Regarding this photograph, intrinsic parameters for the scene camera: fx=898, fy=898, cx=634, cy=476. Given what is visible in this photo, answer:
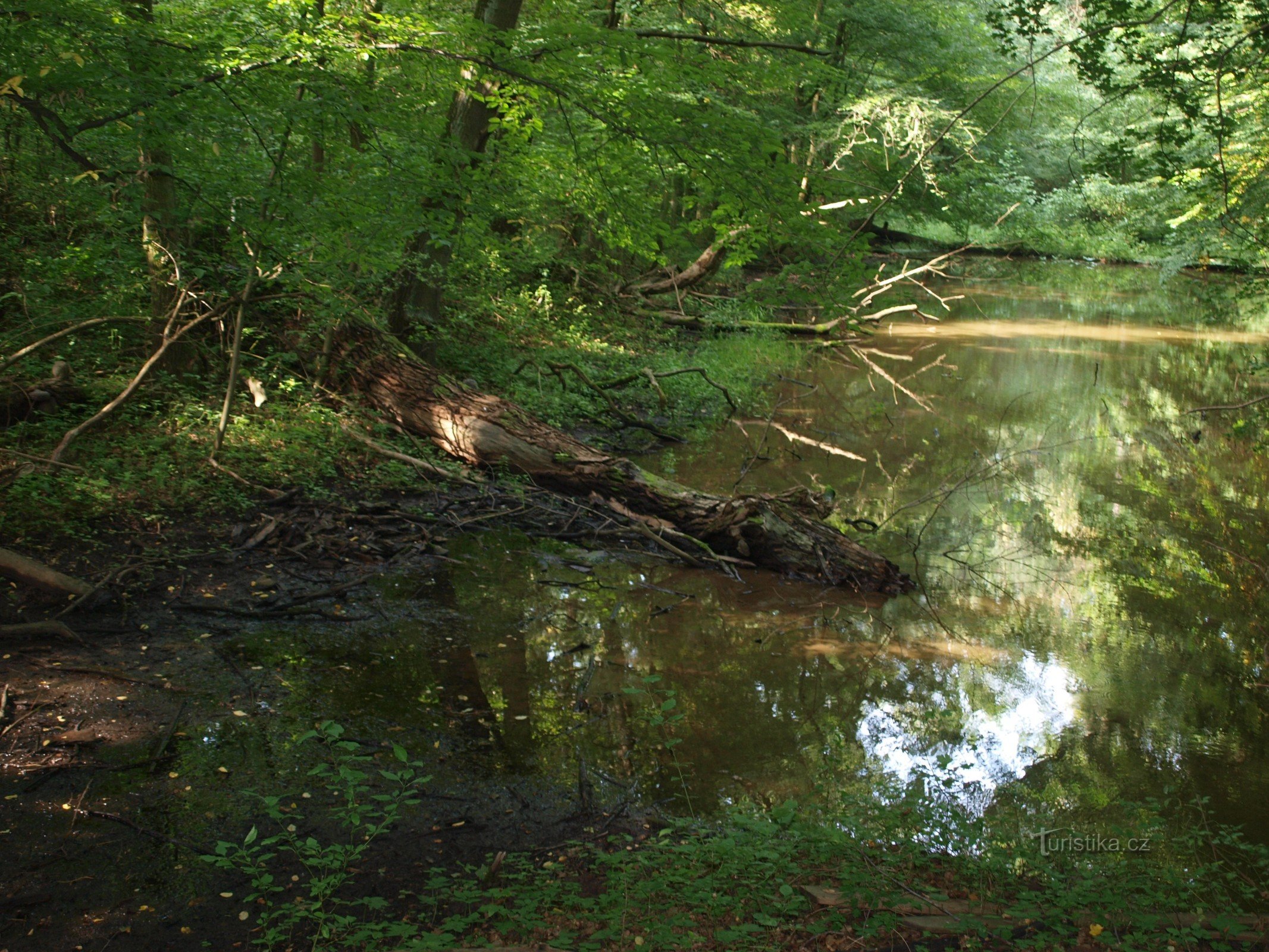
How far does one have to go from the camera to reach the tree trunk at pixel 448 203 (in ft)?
23.8

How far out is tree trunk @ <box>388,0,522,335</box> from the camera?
7.25 m

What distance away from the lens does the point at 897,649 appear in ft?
19.9

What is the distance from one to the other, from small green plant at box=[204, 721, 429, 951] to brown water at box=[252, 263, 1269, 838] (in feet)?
1.91

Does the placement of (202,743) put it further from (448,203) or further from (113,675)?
(448,203)

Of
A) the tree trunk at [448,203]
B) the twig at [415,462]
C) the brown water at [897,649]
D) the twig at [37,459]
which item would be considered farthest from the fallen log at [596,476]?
the twig at [37,459]

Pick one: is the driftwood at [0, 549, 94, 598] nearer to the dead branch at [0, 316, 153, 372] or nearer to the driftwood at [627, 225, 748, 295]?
the dead branch at [0, 316, 153, 372]

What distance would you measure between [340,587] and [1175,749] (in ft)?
16.7

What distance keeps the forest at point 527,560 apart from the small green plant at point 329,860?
3 centimetres

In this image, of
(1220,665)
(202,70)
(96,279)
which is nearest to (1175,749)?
(1220,665)

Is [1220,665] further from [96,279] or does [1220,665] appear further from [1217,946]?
[96,279]

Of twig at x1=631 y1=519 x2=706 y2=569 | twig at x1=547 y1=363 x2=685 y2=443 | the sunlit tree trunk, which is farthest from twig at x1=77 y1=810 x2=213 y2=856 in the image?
twig at x1=547 y1=363 x2=685 y2=443

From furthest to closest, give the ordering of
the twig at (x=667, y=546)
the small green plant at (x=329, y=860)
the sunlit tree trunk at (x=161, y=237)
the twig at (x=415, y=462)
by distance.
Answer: the twig at (x=415, y=462) → the twig at (x=667, y=546) → the sunlit tree trunk at (x=161, y=237) → the small green plant at (x=329, y=860)

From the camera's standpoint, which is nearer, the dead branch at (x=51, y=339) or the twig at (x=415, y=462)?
the dead branch at (x=51, y=339)

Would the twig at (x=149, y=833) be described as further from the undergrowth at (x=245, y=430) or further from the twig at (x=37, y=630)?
the undergrowth at (x=245, y=430)
